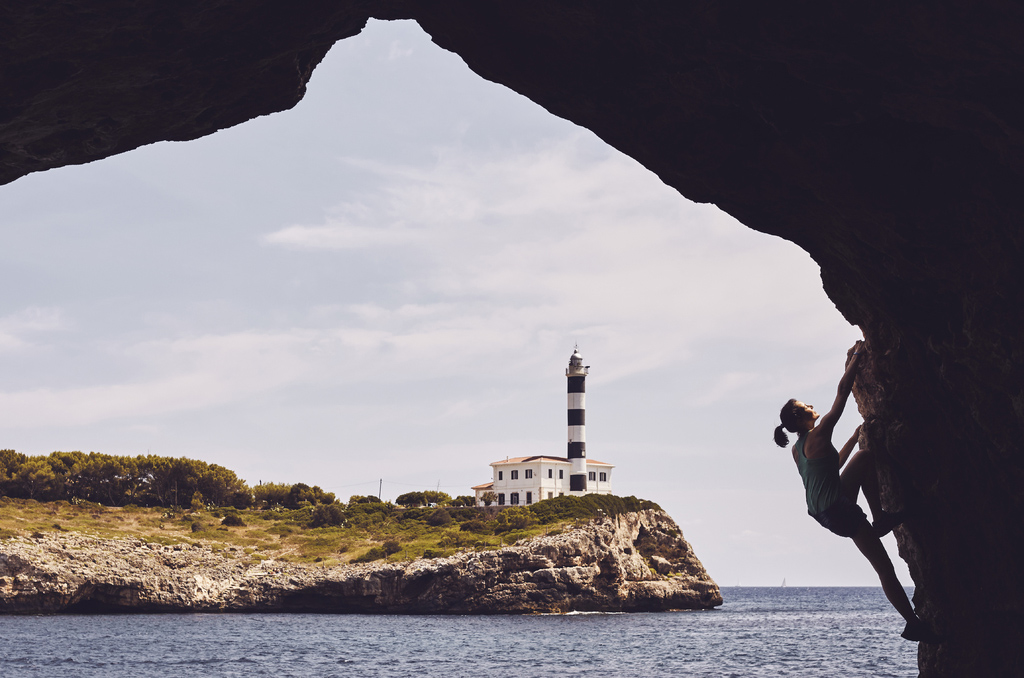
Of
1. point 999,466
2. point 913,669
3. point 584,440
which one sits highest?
point 584,440

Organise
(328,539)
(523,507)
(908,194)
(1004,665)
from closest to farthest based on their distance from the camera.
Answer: (908,194)
(1004,665)
(328,539)
(523,507)

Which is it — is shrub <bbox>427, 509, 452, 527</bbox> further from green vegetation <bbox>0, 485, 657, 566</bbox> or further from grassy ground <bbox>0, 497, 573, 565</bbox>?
grassy ground <bbox>0, 497, 573, 565</bbox>

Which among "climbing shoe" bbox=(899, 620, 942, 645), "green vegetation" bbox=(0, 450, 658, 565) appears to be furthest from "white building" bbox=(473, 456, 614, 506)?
"climbing shoe" bbox=(899, 620, 942, 645)

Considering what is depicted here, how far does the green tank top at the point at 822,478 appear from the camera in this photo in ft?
28.3

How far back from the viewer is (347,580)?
78.3 m

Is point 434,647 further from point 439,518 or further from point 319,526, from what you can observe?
point 319,526

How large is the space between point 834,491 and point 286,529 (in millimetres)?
87787

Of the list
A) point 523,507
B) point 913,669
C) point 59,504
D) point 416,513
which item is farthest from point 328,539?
point 913,669

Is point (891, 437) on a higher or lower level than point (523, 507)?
lower

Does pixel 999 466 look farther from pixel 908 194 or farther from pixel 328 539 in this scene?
pixel 328 539

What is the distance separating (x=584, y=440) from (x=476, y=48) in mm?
90836

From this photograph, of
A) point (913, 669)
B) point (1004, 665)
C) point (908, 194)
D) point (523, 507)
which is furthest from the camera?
point (523, 507)

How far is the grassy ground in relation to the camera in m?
80.4

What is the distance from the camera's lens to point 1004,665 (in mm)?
8914
